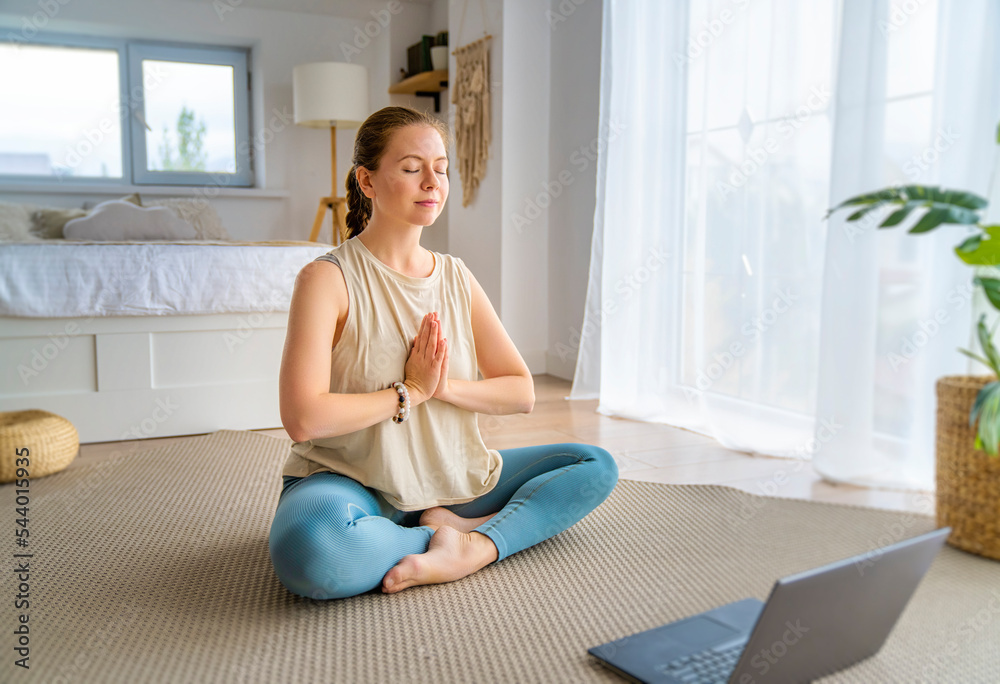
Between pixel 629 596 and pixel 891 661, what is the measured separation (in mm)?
413

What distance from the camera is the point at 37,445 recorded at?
2111 millimetres

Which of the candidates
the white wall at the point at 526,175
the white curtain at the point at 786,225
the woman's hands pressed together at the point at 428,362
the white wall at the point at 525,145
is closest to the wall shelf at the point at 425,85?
the white wall at the point at 525,145

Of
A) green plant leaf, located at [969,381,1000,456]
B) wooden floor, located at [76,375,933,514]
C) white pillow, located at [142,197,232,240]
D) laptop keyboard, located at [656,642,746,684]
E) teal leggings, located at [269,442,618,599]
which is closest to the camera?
laptop keyboard, located at [656,642,746,684]

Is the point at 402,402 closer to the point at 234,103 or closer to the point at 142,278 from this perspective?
the point at 142,278

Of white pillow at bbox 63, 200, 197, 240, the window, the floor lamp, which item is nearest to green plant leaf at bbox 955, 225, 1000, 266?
white pillow at bbox 63, 200, 197, 240

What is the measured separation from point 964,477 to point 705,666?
85 centimetres

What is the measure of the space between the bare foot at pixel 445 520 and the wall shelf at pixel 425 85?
3.33m

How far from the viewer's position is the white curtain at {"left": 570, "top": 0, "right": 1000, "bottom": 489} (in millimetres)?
1875

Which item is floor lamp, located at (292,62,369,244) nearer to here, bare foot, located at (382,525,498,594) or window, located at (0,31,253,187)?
window, located at (0,31,253,187)

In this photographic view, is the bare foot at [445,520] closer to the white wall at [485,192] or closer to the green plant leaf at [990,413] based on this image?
the green plant leaf at [990,413]

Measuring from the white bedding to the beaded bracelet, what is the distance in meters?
1.51

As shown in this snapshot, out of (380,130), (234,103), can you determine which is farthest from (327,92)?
(380,130)

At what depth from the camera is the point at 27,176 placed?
4.47m

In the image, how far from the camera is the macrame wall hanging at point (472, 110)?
12.5ft
